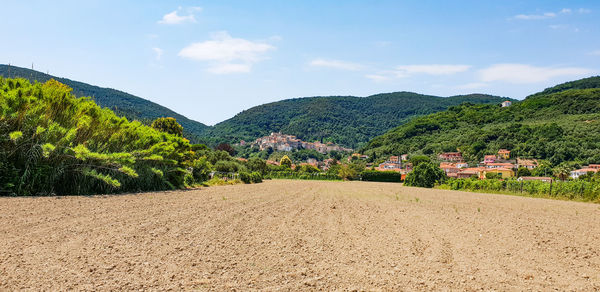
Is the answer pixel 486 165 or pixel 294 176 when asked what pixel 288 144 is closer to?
pixel 486 165

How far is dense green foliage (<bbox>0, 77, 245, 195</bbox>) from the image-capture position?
10945mm

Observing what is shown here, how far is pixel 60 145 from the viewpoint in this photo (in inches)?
463

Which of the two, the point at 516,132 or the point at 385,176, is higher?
the point at 516,132

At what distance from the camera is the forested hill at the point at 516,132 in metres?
86.6

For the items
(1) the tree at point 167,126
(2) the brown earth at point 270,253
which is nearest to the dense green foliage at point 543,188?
(2) the brown earth at point 270,253

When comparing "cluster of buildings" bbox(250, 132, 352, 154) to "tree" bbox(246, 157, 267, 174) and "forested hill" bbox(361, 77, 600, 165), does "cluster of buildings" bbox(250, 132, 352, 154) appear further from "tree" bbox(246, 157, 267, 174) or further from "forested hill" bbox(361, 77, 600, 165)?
"tree" bbox(246, 157, 267, 174)

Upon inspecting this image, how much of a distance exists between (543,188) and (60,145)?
2596cm

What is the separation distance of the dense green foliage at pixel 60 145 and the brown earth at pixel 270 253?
2.59 m

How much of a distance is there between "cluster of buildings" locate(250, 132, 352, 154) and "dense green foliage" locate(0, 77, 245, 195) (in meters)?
152

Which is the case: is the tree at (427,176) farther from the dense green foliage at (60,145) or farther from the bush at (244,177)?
the dense green foliage at (60,145)

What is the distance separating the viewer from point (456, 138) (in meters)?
118

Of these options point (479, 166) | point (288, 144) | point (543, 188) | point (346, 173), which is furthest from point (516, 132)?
point (288, 144)

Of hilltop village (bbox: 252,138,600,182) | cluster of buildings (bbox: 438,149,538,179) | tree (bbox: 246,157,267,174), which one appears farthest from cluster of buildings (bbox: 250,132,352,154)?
tree (bbox: 246,157,267,174)

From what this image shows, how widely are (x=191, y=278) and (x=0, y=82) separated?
1153 cm
